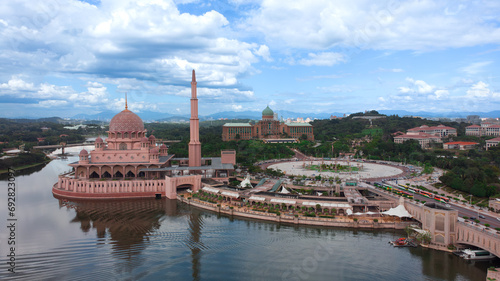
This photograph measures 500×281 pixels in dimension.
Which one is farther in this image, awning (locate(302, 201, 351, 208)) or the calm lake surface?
awning (locate(302, 201, 351, 208))

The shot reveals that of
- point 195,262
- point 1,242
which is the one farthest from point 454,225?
point 1,242

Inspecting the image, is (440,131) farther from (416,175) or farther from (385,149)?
(416,175)

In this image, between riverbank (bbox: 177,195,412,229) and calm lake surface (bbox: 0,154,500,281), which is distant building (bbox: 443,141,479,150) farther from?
calm lake surface (bbox: 0,154,500,281)

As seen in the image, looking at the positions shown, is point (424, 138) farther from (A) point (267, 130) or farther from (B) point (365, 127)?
(A) point (267, 130)

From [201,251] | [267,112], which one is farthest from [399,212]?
[267,112]

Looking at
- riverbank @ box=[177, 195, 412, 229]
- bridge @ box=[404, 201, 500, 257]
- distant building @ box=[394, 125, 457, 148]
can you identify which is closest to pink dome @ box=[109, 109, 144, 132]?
riverbank @ box=[177, 195, 412, 229]

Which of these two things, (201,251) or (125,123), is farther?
(125,123)
